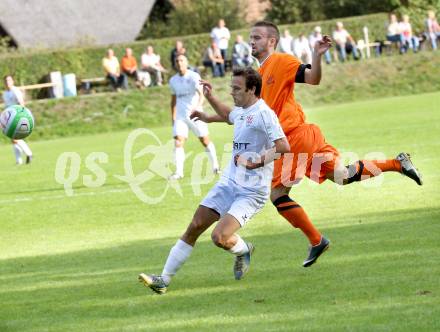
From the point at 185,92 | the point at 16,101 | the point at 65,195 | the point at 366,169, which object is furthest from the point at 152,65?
the point at 366,169

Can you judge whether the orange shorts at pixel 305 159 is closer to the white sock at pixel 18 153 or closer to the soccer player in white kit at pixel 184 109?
the soccer player in white kit at pixel 184 109

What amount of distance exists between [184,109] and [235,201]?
34.5 ft

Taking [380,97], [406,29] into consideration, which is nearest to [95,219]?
[380,97]

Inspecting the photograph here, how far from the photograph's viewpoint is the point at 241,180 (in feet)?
29.3

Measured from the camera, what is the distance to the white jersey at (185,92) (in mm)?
19055

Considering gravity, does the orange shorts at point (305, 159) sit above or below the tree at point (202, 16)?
above

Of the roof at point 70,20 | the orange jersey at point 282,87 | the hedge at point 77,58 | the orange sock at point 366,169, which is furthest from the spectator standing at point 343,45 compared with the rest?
the orange jersey at point 282,87

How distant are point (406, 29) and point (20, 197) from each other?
2975 cm

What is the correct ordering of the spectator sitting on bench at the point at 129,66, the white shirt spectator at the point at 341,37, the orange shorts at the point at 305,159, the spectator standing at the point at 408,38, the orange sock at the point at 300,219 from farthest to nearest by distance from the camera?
the spectator standing at the point at 408,38, the white shirt spectator at the point at 341,37, the spectator sitting on bench at the point at 129,66, the orange shorts at the point at 305,159, the orange sock at the point at 300,219

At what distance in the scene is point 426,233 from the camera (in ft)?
35.5

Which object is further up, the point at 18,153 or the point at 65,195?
the point at 65,195

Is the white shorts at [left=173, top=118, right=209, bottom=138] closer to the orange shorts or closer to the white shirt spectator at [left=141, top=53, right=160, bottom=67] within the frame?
the orange shorts

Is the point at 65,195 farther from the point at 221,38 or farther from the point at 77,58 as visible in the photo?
the point at 77,58

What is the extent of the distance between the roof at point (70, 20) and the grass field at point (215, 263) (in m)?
37.9
